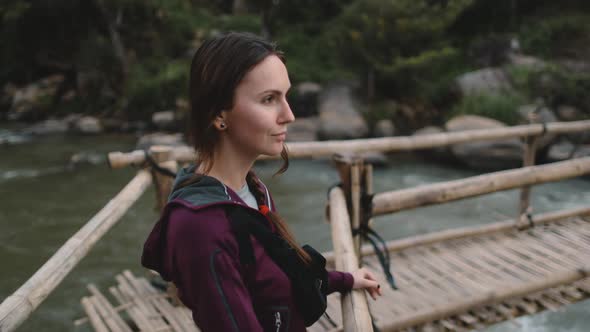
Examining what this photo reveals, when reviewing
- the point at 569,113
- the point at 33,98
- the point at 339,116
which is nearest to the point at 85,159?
the point at 339,116

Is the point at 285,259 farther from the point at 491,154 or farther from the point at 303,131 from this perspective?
the point at 303,131

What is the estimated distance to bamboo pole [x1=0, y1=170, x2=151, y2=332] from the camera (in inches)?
44.9

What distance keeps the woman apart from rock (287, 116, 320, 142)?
7630 mm

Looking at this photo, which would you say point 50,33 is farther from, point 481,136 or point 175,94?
point 481,136

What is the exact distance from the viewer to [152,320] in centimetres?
220

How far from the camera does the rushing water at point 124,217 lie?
3.83m

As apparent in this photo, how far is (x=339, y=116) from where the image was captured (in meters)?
9.10

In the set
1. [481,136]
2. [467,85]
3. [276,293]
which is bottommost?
[467,85]

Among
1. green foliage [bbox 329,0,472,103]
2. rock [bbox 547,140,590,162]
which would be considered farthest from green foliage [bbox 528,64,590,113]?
green foliage [bbox 329,0,472,103]

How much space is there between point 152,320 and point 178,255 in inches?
58.6

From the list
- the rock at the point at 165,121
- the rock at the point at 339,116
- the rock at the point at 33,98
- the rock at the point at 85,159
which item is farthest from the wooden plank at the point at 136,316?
the rock at the point at 33,98

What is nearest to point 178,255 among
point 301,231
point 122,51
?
point 301,231

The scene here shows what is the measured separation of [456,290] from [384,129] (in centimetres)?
664

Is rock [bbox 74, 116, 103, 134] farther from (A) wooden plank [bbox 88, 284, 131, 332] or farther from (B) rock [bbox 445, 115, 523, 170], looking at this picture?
(A) wooden plank [bbox 88, 284, 131, 332]
